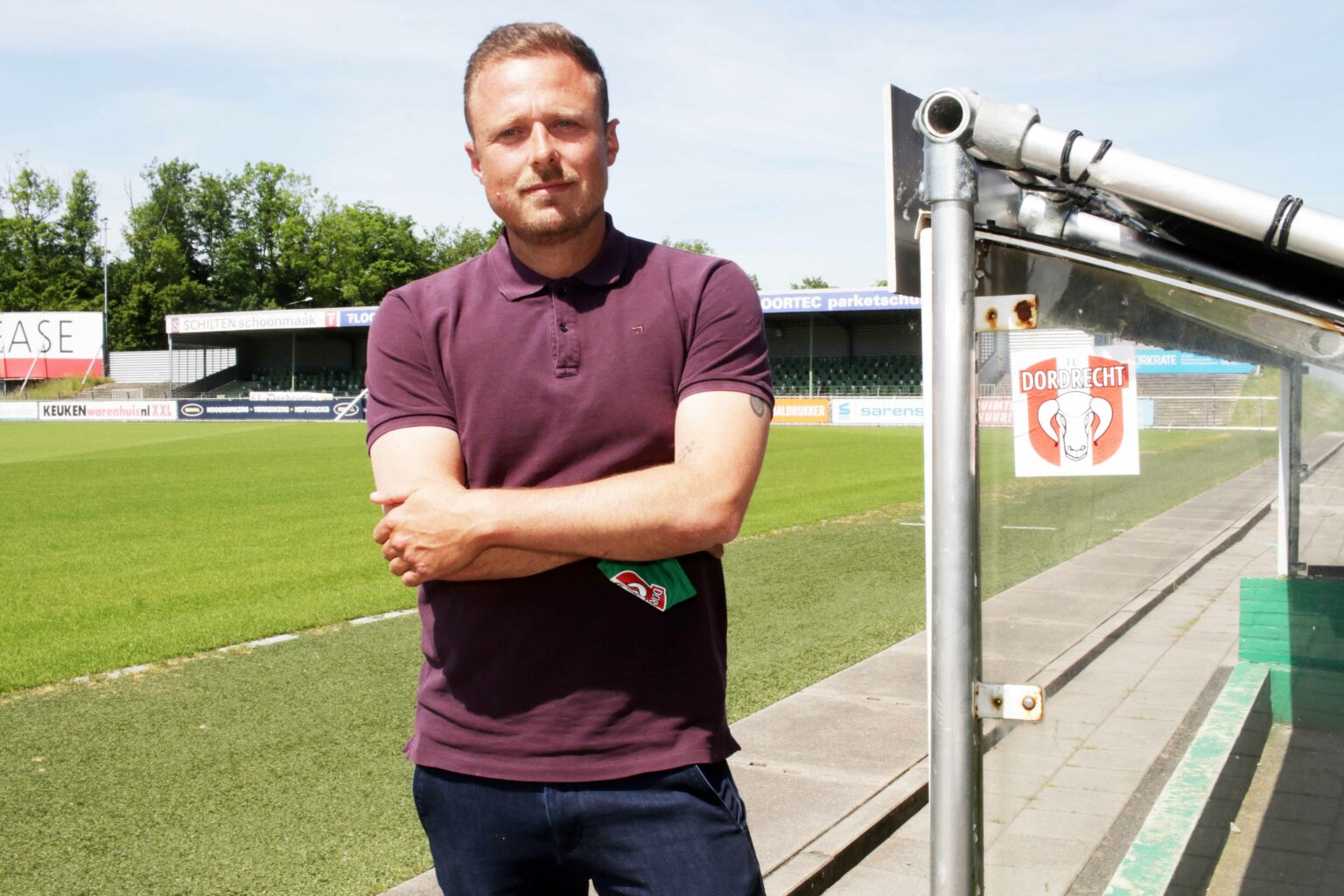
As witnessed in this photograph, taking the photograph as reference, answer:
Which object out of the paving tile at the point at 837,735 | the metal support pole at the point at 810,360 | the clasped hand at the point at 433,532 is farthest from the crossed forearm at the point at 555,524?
the metal support pole at the point at 810,360

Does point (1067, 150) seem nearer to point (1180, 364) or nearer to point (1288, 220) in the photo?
point (1288, 220)

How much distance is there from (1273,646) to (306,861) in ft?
12.6

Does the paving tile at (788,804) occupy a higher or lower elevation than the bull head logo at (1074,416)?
lower

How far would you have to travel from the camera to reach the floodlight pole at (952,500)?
5.61 ft

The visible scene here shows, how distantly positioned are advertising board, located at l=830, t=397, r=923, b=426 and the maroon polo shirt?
43.2m

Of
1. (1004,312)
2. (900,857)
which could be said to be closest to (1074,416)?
(1004,312)

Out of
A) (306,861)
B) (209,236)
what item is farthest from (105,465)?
(209,236)

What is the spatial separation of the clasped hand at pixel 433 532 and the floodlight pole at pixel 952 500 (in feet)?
2.21

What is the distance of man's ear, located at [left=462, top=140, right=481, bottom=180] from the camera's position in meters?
1.97

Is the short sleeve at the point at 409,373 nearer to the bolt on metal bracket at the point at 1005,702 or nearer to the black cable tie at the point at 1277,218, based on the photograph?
the bolt on metal bracket at the point at 1005,702

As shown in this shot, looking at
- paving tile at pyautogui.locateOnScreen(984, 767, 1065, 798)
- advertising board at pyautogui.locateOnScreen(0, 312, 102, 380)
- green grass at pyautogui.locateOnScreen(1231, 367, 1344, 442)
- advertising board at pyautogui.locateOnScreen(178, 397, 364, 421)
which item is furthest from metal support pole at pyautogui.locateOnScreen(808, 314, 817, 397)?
paving tile at pyautogui.locateOnScreen(984, 767, 1065, 798)

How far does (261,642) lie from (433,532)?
6242mm

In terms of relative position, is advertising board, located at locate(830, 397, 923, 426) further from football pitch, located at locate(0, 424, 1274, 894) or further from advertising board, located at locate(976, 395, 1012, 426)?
advertising board, located at locate(976, 395, 1012, 426)

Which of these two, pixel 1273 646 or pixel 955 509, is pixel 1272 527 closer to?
pixel 1273 646
